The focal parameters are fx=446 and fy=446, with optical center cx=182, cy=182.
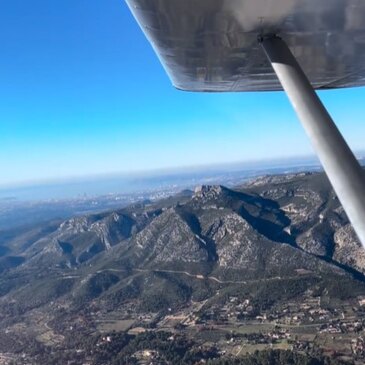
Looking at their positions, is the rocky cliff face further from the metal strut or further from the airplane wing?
the metal strut

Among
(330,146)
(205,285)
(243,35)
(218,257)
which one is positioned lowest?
(205,285)

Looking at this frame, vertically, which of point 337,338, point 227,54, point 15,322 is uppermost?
point 227,54

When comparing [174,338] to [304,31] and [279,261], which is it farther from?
[304,31]

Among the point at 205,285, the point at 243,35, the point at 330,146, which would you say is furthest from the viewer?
the point at 205,285

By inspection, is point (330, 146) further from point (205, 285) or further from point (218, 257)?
point (218, 257)

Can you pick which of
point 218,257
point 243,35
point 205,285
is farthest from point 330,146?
point 218,257

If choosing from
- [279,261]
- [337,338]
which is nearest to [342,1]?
[337,338]

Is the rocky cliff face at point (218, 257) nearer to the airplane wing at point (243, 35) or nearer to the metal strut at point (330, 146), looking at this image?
the airplane wing at point (243, 35)

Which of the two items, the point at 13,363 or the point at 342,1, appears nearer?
the point at 342,1
